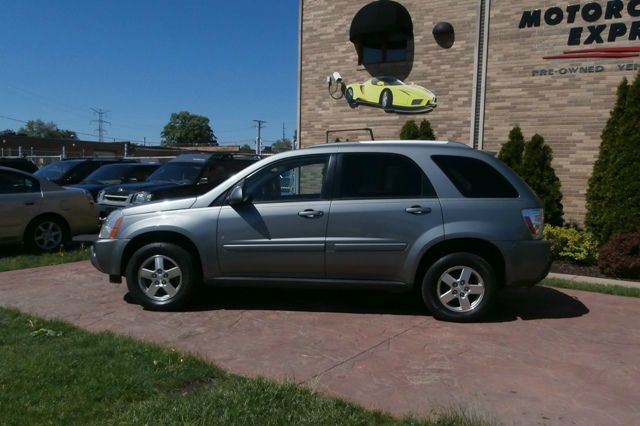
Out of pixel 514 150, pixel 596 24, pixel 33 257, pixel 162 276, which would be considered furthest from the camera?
pixel 514 150

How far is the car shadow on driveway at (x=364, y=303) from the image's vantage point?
6.14 m

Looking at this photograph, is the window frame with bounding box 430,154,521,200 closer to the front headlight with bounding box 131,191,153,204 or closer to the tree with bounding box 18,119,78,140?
the front headlight with bounding box 131,191,153,204

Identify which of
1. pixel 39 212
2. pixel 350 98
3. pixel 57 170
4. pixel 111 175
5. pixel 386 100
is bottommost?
pixel 39 212

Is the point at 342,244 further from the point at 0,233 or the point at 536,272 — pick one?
the point at 0,233

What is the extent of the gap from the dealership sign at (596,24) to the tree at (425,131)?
271 centimetres

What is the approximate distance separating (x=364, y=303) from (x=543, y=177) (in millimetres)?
6196

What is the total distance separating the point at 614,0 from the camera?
1055 cm

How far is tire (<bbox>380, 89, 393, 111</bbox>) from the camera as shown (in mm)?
13133

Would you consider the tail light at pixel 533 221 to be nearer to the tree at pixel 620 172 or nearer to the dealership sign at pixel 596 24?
the tree at pixel 620 172

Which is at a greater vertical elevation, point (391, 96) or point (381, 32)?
point (381, 32)

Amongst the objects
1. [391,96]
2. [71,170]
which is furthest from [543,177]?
[71,170]

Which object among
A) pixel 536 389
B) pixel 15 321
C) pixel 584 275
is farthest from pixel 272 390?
pixel 584 275

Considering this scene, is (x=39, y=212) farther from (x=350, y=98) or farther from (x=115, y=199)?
(x=350, y=98)

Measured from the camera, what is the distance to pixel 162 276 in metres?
6.00
